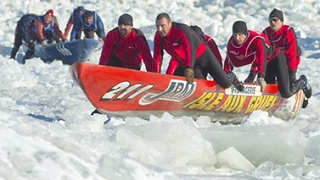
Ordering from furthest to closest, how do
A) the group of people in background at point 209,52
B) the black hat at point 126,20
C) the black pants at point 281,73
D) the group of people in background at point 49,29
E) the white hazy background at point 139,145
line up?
1. the group of people in background at point 49,29
2. the black pants at point 281,73
3. the black hat at point 126,20
4. the group of people in background at point 209,52
5. the white hazy background at point 139,145

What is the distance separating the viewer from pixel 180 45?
8211mm

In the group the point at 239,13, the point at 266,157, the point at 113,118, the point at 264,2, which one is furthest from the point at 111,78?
the point at 264,2

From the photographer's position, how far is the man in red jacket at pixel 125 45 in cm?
890

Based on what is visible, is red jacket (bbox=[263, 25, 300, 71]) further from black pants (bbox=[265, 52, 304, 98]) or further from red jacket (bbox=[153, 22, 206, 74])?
red jacket (bbox=[153, 22, 206, 74])

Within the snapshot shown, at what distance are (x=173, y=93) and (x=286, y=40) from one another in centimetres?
204

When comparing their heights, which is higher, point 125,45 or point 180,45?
point 180,45

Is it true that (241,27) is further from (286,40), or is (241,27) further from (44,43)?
(44,43)

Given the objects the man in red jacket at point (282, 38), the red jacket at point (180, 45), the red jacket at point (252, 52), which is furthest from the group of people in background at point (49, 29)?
the red jacket at point (180, 45)

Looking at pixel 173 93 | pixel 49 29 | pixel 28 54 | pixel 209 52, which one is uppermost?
pixel 209 52

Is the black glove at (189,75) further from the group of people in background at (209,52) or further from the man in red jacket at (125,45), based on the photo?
the man in red jacket at (125,45)

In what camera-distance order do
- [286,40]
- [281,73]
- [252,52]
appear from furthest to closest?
[286,40]
[281,73]
[252,52]

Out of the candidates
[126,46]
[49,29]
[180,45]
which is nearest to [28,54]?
[49,29]

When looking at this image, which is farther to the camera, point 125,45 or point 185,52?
point 125,45

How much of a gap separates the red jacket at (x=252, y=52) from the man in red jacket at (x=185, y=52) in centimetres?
29
